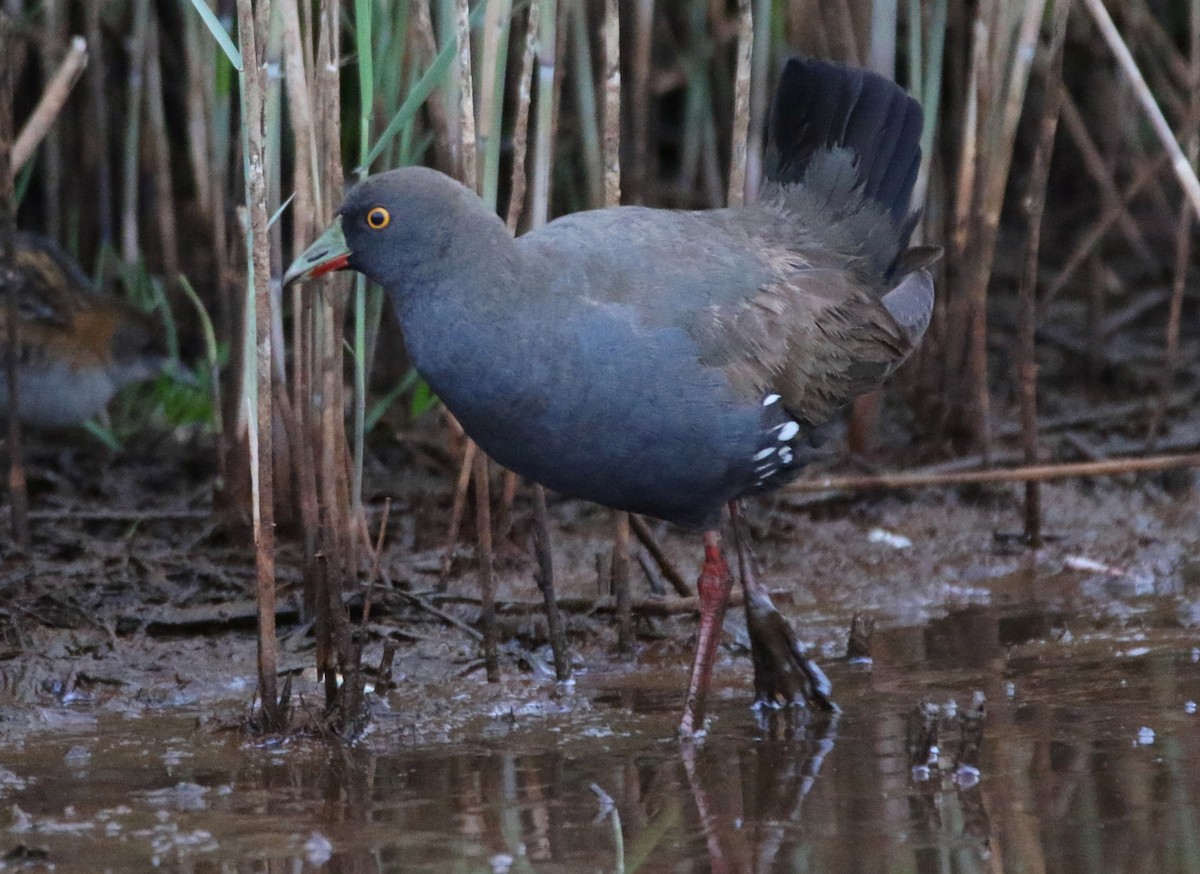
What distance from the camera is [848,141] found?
4.57m

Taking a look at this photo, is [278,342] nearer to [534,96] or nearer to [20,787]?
[20,787]

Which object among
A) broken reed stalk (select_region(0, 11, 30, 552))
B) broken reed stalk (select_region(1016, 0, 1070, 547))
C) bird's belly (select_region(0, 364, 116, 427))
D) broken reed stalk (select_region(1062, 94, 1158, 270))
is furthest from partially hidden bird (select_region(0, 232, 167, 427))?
broken reed stalk (select_region(1062, 94, 1158, 270))

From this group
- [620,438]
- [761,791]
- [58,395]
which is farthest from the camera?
[58,395]

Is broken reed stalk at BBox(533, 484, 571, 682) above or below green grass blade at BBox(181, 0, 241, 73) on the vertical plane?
below

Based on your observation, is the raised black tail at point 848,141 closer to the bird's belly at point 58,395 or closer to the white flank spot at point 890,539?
the white flank spot at point 890,539

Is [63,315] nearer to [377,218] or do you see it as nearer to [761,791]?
[377,218]

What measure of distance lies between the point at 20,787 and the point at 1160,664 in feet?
8.85

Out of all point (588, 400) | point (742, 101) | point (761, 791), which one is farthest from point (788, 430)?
point (761, 791)

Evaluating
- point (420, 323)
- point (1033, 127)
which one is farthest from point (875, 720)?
point (1033, 127)

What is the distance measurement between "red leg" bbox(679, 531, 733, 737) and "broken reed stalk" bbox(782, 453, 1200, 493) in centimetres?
76

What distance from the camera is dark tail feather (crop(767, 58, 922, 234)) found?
4.50 meters

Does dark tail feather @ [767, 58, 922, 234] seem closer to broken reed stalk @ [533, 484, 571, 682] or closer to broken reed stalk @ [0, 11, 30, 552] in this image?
broken reed stalk @ [533, 484, 571, 682]

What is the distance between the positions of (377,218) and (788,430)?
110cm

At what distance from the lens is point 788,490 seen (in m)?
5.16
